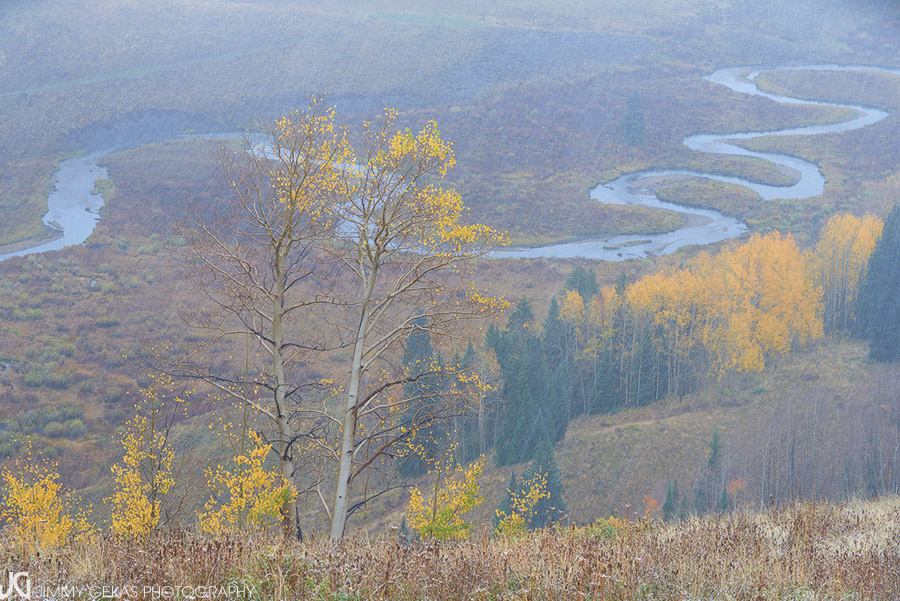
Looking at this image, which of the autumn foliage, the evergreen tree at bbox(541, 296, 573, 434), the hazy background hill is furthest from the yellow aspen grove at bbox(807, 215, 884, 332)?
the evergreen tree at bbox(541, 296, 573, 434)

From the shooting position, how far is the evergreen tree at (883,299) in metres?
64.9

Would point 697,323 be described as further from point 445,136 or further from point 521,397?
point 445,136

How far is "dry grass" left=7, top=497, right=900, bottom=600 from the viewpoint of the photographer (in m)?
5.18

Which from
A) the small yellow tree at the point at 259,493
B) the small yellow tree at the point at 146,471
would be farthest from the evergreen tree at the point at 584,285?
the small yellow tree at the point at 259,493

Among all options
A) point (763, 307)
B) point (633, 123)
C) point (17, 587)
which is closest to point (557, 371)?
point (763, 307)

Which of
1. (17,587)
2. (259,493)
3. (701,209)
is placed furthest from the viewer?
(701,209)

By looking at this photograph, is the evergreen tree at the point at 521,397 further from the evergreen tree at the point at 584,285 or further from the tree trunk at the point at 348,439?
the tree trunk at the point at 348,439

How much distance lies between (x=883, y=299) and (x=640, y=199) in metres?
60.4

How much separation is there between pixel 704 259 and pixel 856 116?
10850cm

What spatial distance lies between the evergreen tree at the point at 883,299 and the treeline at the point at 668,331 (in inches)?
71.6

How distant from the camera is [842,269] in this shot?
242 ft

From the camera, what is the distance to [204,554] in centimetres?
543

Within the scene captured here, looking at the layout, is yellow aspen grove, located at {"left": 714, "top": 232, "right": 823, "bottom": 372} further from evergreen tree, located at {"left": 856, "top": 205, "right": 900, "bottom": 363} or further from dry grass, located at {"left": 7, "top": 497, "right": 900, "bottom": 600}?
dry grass, located at {"left": 7, "top": 497, "right": 900, "bottom": 600}

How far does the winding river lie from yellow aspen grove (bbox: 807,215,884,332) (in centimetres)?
2804
